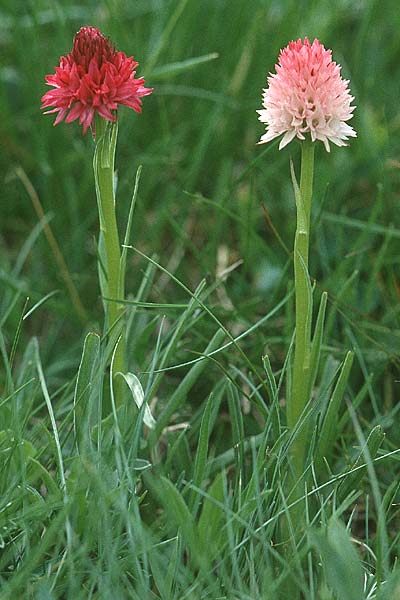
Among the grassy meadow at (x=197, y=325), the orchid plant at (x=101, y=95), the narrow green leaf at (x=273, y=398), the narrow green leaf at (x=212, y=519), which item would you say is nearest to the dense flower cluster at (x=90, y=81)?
the orchid plant at (x=101, y=95)

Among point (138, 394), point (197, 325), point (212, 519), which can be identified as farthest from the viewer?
point (197, 325)

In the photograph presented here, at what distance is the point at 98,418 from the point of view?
1214 mm

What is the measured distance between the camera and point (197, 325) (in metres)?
1.64

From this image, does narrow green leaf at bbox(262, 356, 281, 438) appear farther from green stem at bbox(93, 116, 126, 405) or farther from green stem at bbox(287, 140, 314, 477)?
green stem at bbox(93, 116, 126, 405)

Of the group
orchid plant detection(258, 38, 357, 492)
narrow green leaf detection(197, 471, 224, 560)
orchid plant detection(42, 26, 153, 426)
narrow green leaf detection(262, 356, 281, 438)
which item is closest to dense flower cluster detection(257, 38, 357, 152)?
orchid plant detection(258, 38, 357, 492)

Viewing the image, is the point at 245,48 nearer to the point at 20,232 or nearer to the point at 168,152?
the point at 168,152

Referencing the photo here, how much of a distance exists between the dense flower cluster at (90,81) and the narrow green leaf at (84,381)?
1.02 ft

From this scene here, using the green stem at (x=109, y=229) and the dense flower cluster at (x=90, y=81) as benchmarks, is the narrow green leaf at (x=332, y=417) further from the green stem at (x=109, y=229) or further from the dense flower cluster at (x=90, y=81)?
the dense flower cluster at (x=90, y=81)

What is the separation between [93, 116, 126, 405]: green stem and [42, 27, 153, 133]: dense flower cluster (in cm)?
6

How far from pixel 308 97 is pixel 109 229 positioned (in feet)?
1.20

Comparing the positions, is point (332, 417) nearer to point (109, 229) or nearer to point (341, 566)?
point (341, 566)

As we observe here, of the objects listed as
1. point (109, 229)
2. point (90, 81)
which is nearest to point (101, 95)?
point (90, 81)

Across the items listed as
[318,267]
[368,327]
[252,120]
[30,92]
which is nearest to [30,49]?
[30,92]

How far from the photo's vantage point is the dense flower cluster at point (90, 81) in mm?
1181
